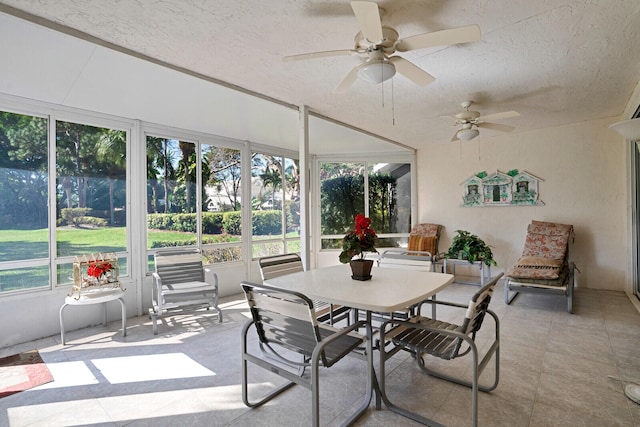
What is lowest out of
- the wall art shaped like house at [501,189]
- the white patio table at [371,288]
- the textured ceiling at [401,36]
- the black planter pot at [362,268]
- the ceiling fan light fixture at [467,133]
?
the white patio table at [371,288]

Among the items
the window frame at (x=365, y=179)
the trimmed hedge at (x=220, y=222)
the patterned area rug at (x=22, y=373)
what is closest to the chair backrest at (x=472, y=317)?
the patterned area rug at (x=22, y=373)

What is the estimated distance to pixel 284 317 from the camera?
1700 mm

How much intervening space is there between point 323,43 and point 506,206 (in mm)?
4761

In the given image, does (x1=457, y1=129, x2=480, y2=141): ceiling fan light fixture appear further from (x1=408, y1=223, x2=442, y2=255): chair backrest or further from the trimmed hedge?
the trimmed hedge

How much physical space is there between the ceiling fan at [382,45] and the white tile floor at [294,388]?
2254 millimetres

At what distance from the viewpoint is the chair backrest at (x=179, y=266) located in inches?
156

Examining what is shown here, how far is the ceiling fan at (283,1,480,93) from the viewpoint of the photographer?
1.77 m

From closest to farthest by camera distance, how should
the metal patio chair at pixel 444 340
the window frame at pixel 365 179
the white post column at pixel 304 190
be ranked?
the metal patio chair at pixel 444 340 → the white post column at pixel 304 190 → the window frame at pixel 365 179

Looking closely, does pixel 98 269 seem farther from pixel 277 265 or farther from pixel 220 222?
pixel 277 265

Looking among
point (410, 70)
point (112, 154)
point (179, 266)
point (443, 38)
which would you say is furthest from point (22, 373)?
point (443, 38)

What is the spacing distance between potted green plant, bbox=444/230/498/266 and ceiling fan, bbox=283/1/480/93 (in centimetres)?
353

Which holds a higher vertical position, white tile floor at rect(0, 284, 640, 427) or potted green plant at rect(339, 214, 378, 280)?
potted green plant at rect(339, 214, 378, 280)

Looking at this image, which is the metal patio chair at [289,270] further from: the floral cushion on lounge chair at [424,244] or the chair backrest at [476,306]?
the floral cushion on lounge chair at [424,244]

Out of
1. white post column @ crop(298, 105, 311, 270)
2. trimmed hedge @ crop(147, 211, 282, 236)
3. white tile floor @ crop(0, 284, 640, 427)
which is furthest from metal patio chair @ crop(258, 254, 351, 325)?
trimmed hedge @ crop(147, 211, 282, 236)
